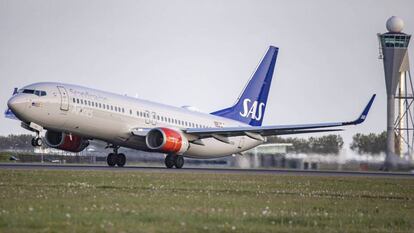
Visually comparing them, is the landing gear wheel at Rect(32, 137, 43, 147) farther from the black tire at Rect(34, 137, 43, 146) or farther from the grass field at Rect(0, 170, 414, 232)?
the grass field at Rect(0, 170, 414, 232)

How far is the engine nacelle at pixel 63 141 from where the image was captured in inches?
1829

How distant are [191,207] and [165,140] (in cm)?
2613

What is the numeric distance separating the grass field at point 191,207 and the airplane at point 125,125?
11.9 meters

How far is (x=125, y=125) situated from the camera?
45.8 m

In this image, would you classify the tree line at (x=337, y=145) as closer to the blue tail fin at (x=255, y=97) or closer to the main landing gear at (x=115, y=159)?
the blue tail fin at (x=255, y=97)

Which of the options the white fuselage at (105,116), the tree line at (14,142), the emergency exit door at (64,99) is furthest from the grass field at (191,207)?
the tree line at (14,142)

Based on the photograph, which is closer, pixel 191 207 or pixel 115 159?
pixel 191 207

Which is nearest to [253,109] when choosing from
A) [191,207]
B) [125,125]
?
[125,125]

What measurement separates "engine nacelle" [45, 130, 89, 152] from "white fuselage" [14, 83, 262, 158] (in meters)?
2.17

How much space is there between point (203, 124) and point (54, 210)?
34950mm

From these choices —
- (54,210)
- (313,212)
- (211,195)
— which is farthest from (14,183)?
(313,212)

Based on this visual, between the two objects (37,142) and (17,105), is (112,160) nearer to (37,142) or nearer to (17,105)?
(17,105)

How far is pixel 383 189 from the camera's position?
1193 inches

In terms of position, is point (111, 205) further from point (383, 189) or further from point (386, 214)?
point (383, 189)
